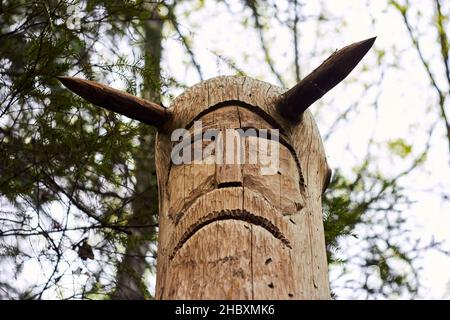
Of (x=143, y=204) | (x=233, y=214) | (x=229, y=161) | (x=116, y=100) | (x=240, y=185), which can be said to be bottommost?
(x=233, y=214)

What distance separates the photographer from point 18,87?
3.55m

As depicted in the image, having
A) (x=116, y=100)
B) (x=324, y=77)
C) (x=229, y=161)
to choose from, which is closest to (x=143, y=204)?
(x=116, y=100)

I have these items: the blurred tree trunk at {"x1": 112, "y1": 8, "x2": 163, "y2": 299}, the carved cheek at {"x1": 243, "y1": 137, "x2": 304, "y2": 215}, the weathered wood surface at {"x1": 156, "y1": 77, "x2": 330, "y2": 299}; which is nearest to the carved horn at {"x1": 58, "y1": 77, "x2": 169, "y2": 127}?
the weathered wood surface at {"x1": 156, "y1": 77, "x2": 330, "y2": 299}

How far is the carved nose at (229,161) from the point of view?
253 cm

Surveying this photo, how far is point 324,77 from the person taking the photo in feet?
8.76

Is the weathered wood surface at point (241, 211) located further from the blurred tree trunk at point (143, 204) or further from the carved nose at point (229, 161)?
the blurred tree trunk at point (143, 204)

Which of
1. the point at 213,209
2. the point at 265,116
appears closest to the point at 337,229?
the point at 265,116

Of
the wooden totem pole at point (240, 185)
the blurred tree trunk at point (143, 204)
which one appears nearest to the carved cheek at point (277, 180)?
the wooden totem pole at point (240, 185)

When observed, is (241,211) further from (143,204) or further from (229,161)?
(143,204)

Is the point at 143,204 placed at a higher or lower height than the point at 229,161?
higher

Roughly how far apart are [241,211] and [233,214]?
0.11 ft

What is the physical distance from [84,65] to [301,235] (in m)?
1.99

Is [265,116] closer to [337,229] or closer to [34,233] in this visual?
[337,229]
